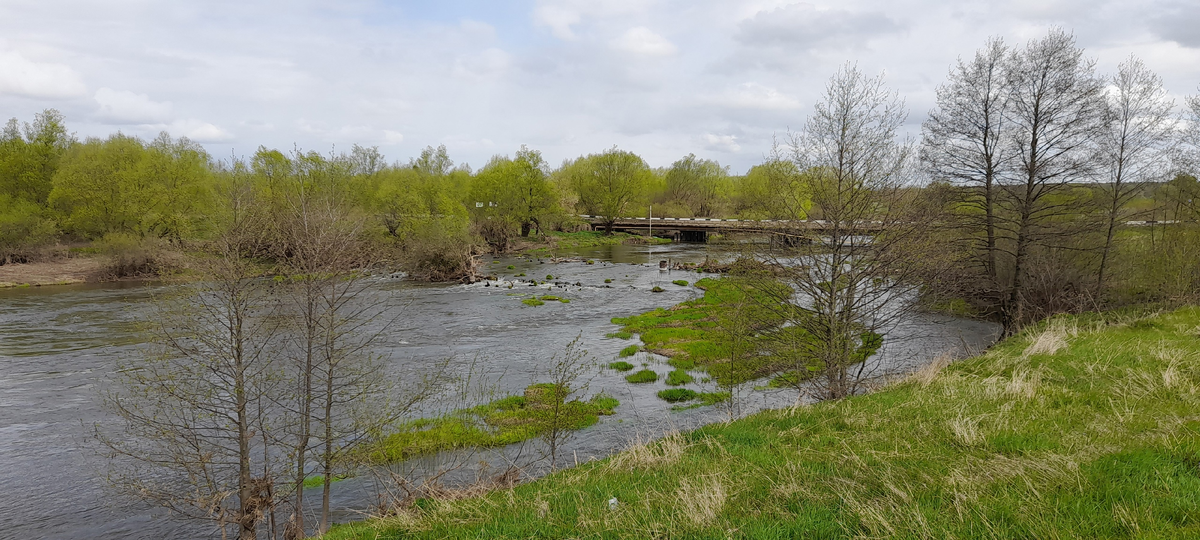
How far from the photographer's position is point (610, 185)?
294 feet

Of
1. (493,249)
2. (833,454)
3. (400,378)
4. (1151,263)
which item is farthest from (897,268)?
(493,249)

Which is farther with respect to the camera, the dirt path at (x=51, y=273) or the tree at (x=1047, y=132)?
the dirt path at (x=51, y=273)

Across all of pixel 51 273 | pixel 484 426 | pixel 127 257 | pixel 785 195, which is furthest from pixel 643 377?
pixel 51 273

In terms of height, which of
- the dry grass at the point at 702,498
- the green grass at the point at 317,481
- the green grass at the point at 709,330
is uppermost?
the dry grass at the point at 702,498

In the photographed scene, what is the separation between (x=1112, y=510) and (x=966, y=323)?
27.6 meters

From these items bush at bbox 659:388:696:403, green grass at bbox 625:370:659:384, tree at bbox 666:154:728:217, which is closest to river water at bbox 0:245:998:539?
green grass at bbox 625:370:659:384

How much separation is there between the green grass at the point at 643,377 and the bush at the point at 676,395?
4.22ft

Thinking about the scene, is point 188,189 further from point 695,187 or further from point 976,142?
point 695,187

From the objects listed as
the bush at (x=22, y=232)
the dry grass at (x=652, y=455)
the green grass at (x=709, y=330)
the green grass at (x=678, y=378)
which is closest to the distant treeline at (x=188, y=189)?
the bush at (x=22, y=232)

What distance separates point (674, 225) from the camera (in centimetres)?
8250

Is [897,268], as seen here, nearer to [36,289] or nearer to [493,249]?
[36,289]

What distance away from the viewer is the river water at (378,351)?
468 inches

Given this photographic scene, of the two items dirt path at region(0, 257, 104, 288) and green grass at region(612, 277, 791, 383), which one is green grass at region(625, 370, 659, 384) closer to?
green grass at region(612, 277, 791, 383)

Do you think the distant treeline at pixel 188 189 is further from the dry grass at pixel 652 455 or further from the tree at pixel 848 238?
the dry grass at pixel 652 455
